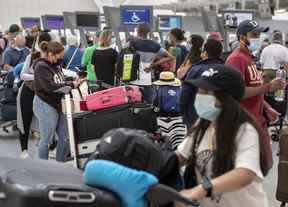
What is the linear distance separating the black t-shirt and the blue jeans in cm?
212

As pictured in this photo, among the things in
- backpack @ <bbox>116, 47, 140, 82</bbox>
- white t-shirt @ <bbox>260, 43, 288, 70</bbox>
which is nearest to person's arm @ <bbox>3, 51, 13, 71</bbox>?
backpack @ <bbox>116, 47, 140, 82</bbox>

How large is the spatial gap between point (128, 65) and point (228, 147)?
17.0ft

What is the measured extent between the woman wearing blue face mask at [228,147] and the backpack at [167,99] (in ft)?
11.8

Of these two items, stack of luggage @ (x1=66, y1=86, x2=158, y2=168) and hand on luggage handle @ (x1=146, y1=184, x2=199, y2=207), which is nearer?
hand on luggage handle @ (x1=146, y1=184, x2=199, y2=207)

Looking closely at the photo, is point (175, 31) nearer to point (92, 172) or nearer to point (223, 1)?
point (92, 172)

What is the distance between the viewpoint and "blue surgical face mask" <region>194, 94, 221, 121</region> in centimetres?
202

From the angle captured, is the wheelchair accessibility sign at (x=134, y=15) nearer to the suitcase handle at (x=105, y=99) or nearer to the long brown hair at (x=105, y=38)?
the long brown hair at (x=105, y=38)

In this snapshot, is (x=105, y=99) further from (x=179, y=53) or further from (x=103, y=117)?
(x=179, y=53)

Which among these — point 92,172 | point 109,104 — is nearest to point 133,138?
point 92,172

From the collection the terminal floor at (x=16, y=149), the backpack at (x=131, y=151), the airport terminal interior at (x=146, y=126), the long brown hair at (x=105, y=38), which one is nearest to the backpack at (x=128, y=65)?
the airport terminal interior at (x=146, y=126)

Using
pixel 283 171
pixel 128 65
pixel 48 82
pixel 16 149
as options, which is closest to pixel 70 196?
pixel 283 171

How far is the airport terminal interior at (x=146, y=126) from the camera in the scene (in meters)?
1.58

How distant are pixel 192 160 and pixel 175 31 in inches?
208

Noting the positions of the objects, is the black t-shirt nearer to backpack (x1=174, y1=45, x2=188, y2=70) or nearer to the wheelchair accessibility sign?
backpack (x1=174, y1=45, x2=188, y2=70)
